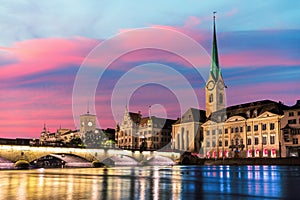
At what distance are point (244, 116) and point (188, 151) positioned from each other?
26.1m

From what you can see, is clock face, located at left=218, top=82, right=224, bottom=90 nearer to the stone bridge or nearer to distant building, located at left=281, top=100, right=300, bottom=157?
the stone bridge

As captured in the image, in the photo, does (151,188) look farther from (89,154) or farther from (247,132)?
(247,132)

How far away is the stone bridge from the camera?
254 feet

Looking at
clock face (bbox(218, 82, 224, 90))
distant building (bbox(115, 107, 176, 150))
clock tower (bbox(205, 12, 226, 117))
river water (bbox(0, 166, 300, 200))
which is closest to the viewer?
river water (bbox(0, 166, 300, 200))

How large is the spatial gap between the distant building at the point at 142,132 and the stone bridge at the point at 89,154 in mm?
18991

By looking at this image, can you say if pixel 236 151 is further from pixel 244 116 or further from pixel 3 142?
pixel 3 142

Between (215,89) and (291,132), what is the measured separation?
4384 centimetres

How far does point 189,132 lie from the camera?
130m

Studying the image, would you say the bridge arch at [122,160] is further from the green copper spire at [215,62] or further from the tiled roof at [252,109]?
the green copper spire at [215,62]

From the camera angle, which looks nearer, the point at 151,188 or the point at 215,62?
the point at 151,188

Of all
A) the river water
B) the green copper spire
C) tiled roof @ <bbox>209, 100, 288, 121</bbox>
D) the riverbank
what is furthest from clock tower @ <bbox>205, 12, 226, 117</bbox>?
the river water

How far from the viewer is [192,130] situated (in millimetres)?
129250

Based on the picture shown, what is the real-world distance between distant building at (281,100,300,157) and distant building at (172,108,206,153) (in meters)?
39.3

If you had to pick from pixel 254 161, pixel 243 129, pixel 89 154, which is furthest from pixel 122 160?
pixel 254 161
